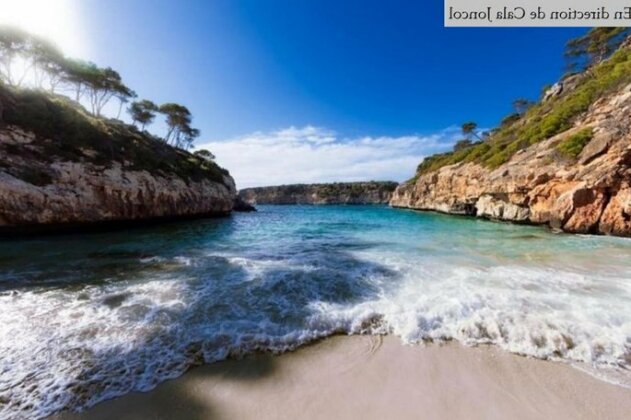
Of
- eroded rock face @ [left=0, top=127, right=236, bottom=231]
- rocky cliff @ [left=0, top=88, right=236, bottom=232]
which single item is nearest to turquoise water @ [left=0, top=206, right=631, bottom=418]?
eroded rock face @ [left=0, top=127, right=236, bottom=231]

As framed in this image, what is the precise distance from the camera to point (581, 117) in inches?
1000

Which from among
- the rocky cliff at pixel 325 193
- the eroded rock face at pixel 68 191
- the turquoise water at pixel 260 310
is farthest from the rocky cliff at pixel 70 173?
the rocky cliff at pixel 325 193

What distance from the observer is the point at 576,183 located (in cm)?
1814

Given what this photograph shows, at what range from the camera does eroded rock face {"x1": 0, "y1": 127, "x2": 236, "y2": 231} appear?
619 inches

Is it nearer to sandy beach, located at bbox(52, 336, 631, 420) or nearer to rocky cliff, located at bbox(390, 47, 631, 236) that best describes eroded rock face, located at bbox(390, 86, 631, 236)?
rocky cliff, located at bbox(390, 47, 631, 236)

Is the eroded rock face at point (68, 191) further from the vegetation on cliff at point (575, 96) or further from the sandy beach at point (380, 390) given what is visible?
the vegetation on cliff at point (575, 96)

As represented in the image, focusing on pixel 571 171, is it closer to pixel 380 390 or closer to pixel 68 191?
pixel 380 390

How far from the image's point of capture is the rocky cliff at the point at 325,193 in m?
124

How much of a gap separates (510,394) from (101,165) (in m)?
26.7

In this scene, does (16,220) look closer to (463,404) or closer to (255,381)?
(255,381)

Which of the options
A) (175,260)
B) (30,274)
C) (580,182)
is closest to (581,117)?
(580,182)

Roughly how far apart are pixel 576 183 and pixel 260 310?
22468 mm

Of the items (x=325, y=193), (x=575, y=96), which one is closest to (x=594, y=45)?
(x=575, y=96)

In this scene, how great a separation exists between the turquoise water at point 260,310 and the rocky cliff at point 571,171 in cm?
793
